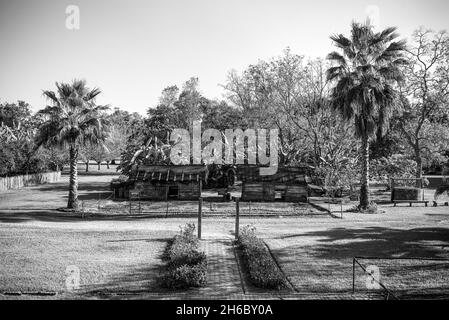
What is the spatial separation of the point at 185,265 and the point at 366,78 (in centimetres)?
2090

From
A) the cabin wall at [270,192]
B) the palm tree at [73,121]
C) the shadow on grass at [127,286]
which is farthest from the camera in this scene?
the cabin wall at [270,192]

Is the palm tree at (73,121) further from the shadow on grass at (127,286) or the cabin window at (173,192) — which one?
the shadow on grass at (127,286)

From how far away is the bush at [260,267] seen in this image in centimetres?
1190

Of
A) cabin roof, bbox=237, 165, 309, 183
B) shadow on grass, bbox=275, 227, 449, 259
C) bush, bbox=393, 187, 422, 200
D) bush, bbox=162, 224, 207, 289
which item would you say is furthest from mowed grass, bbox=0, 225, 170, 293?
bush, bbox=393, 187, 422, 200

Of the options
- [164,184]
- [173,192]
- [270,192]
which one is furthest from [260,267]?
[173,192]

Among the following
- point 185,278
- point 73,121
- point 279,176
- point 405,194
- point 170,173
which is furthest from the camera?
point 170,173

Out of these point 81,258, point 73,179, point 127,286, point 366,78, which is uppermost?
point 366,78

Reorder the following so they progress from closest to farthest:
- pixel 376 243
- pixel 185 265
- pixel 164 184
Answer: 1. pixel 185 265
2. pixel 376 243
3. pixel 164 184

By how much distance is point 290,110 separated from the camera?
42.2 meters

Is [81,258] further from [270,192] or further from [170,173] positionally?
[270,192]

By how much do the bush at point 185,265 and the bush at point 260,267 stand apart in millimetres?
1696

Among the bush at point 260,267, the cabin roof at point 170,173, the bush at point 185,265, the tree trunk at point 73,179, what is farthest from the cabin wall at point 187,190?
the bush at point 260,267

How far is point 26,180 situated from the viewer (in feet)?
157

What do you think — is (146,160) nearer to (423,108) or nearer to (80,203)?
(80,203)
